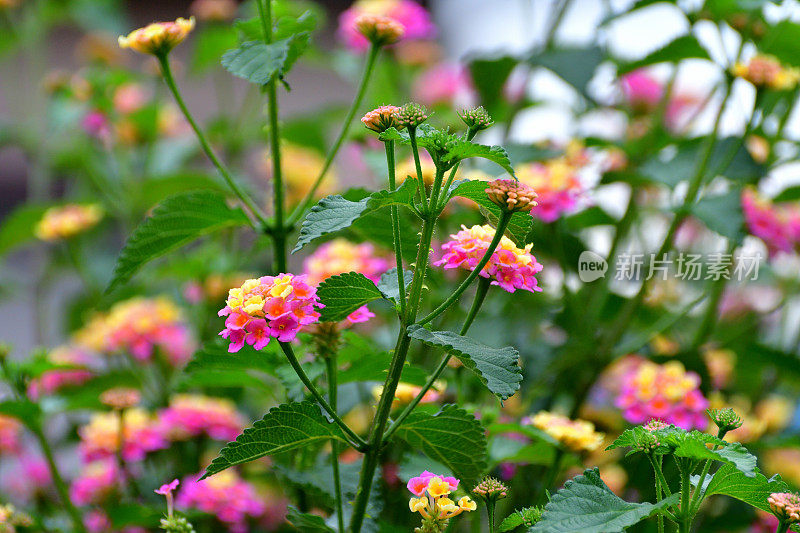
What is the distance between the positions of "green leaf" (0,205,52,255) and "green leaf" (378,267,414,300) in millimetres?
632

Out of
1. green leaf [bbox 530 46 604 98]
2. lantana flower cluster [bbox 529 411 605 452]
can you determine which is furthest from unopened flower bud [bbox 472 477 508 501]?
green leaf [bbox 530 46 604 98]

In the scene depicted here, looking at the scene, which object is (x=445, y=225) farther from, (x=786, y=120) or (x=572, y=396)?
(x=786, y=120)

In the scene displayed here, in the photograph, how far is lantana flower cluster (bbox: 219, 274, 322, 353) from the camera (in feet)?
1.09

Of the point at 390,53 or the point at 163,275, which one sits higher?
the point at 390,53

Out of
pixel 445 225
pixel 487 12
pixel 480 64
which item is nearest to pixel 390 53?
pixel 480 64

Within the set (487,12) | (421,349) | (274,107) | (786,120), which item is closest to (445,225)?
(421,349)

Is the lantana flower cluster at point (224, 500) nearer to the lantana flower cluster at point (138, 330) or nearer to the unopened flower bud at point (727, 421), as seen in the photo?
the lantana flower cluster at point (138, 330)

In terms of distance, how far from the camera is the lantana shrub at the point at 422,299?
348 millimetres

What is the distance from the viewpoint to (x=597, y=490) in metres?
0.34

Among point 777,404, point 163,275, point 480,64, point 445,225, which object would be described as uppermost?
point 480,64

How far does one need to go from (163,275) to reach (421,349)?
330 mm

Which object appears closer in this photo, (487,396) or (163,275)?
(487,396)

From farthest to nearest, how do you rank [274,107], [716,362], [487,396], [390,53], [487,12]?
[487,12] → [390,53] → [716,362] → [487,396] → [274,107]

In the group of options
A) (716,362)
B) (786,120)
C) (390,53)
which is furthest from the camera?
(390,53)
